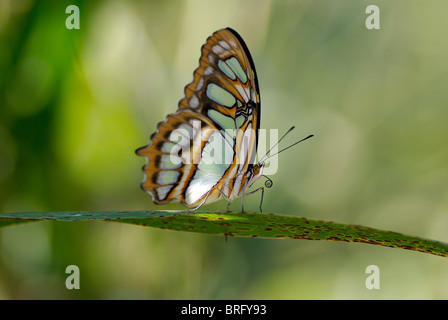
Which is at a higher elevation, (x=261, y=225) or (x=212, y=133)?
(x=212, y=133)

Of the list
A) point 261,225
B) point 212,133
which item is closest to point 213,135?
point 212,133

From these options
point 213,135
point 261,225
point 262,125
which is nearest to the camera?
point 261,225

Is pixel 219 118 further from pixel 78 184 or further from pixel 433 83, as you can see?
pixel 433 83

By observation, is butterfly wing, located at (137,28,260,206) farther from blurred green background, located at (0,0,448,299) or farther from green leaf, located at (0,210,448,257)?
green leaf, located at (0,210,448,257)

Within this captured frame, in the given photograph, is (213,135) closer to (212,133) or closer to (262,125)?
(212,133)

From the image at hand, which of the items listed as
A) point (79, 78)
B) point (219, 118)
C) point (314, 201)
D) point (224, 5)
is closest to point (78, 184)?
point (79, 78)

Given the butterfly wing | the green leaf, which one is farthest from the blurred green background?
the green leaf

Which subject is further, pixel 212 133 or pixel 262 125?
pixel 262 125

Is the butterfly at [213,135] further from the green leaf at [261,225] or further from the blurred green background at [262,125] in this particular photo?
the green leaf at [261,225]
